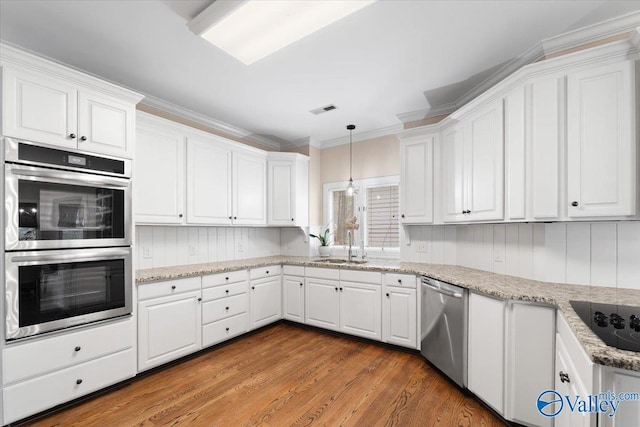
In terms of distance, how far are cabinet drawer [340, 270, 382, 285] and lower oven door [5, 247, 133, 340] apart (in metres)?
2.12

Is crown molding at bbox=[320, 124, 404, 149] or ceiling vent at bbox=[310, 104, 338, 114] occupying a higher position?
ceiling vent at bbox=[310, 104, 338, 114]

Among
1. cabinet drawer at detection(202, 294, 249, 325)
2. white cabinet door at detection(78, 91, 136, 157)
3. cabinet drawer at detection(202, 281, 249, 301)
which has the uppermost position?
white cabinet door at detection(78, 91, 136, 157)

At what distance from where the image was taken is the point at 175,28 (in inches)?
80.5

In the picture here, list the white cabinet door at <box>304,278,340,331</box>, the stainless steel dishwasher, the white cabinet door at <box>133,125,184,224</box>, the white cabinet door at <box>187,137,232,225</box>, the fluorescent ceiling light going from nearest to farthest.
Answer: the fluorescent ceiling light, the stainless steel dishwasher, the white cabinet door at <box>133,125,184,224</box>, the white cabinet door at <box>187,137,232,225</box>, the white cabinet door at <box>304,278,340,331</box>

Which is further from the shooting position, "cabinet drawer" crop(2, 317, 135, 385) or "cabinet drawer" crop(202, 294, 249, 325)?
"cabinet drawer" crop(202, 294, 249, 325)

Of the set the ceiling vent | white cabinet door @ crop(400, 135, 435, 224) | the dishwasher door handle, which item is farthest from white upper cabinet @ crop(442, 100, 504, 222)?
the ceiling vent

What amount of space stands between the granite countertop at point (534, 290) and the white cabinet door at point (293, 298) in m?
0.52

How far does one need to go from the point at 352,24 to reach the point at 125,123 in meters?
1.94

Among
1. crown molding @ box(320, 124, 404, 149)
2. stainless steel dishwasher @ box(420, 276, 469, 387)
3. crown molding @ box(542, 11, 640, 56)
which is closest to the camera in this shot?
crown molding @ box(542, 11, 640, 56)

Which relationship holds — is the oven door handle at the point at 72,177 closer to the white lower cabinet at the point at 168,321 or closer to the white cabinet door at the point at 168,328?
the white lower cabinet at the point at 168,321

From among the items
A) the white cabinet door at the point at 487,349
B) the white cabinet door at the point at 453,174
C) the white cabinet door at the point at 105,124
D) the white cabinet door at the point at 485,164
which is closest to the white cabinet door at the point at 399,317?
the white cabinet door at the point at 487,349

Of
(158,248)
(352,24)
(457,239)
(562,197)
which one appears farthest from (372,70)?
(158,248)

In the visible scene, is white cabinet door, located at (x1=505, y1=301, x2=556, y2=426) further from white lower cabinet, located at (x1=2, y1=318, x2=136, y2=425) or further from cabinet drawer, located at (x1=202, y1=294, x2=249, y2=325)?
white lower cabinet, located at (x1=2, y1=318, x2=136, y2=425)

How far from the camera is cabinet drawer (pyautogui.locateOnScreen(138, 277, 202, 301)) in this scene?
2559 mm
